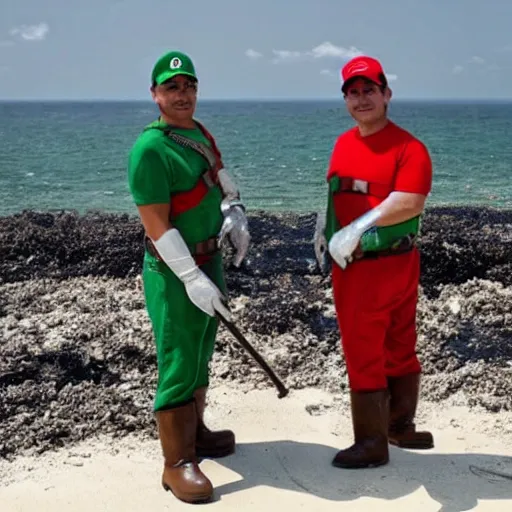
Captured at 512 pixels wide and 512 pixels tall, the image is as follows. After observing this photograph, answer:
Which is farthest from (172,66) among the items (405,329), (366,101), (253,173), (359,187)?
(253,173)

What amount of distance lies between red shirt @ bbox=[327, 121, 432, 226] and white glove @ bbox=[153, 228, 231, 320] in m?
0.71

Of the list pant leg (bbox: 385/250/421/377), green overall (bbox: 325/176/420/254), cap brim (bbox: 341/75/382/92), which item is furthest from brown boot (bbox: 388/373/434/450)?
cap brim (bbox: 341/75/382/92)

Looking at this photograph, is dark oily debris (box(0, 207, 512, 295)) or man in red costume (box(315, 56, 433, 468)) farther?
dark oily debris (box(0, 207, 512, 295))

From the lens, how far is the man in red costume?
323 centimetres

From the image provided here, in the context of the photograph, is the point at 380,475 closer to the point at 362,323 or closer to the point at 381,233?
the point at 362,323

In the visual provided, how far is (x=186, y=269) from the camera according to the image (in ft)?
10.3

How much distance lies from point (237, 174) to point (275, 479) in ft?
72.9

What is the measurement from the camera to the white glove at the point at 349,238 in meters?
3.22

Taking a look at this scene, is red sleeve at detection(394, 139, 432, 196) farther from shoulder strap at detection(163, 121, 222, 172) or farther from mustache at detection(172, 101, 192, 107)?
mustache at detection(172, 101, 192, 107)

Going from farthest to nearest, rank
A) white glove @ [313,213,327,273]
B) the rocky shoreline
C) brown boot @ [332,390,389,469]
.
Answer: the rocky shoreline
white glove @ [313,213,327,273]
brown boot @ [332,390,389,469]

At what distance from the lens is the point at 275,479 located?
3.49 m

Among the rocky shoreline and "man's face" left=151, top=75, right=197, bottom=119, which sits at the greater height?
"man's face" left=151, top=75, right=197, bottom=119

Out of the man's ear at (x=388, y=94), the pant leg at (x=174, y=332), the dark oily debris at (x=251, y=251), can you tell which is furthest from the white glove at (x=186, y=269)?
the dark oily debris at (x=251, y=251)

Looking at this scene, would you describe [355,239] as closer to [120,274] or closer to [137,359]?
[137,359]
